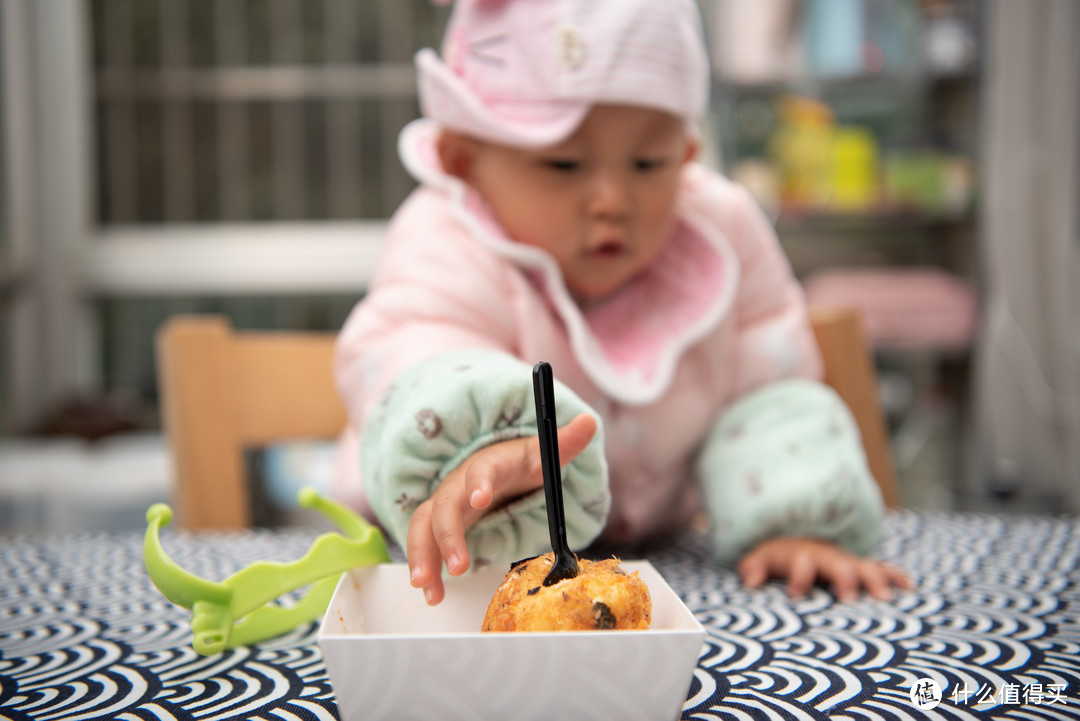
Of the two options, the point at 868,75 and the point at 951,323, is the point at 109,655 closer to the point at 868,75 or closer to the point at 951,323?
the point at 951,323

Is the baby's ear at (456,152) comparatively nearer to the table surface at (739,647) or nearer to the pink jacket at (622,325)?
the pink jacket at (622,325)

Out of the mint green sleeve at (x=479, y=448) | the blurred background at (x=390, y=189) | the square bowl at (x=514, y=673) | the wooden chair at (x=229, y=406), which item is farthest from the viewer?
the blurred background at (x=390, y=189)

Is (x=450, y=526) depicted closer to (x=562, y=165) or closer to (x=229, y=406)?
(x=562, y=165)

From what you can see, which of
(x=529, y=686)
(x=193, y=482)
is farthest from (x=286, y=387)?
(x=529, y=686)

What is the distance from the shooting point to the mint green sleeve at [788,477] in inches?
23.1

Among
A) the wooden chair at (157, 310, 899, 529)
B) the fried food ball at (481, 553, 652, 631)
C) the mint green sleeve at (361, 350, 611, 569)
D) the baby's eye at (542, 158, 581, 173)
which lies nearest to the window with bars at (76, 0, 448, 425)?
the wooden chair at (157, 310, 899, 529)

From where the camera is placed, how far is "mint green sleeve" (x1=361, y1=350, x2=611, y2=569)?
1.39 feet

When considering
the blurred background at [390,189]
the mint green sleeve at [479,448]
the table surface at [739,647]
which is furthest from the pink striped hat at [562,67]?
the blurred background at [390,189]

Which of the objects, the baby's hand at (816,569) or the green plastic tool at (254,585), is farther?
the baby's hand at (816,569)

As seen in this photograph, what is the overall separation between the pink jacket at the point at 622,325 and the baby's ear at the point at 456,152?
12 millimetres

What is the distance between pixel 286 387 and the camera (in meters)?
0.82

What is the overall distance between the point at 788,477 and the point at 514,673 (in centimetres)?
36

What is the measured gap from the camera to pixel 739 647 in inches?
15.8

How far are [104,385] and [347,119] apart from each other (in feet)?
2.75
